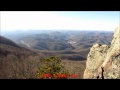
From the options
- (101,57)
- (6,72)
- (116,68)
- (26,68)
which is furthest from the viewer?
(6,72)
